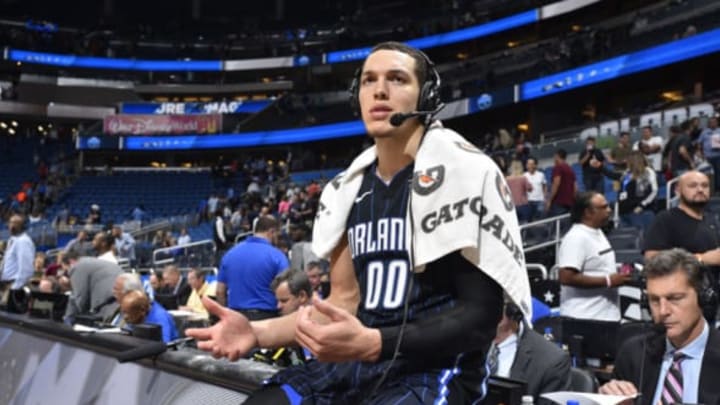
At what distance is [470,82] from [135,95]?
18.3 metres

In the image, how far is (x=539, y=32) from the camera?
95.6 ft

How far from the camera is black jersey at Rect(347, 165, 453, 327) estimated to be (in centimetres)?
157

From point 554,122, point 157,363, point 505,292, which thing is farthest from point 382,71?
point 554,122

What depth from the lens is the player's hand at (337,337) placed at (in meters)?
1.36

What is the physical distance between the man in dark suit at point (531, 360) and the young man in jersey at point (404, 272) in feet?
3.96

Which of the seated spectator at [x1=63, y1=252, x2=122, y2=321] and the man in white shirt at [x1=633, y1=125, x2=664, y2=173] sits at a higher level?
the man in white shirt at [x1=633, y1=125, x2=664, y2=173]

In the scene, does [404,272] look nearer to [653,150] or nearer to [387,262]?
[387,262]

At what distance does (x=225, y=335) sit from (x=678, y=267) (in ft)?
4.90

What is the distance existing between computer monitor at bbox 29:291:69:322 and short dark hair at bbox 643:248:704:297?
286cm

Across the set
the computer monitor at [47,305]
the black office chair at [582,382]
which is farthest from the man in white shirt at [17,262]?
the black office chair at [582,382]

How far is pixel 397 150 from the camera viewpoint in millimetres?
1723

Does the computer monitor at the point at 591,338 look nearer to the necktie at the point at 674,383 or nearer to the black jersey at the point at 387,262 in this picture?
the necktie at the point at 674,383

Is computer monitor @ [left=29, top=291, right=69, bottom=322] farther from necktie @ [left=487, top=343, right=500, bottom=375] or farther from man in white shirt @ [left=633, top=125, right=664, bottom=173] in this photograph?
man in white shirt @ [left=633, top=125, right=664, bottom=173]

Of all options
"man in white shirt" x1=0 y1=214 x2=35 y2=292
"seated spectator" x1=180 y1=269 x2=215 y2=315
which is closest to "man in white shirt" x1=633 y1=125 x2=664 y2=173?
"seated spectator" x1=180 y1=269 x2=215 y2=315
